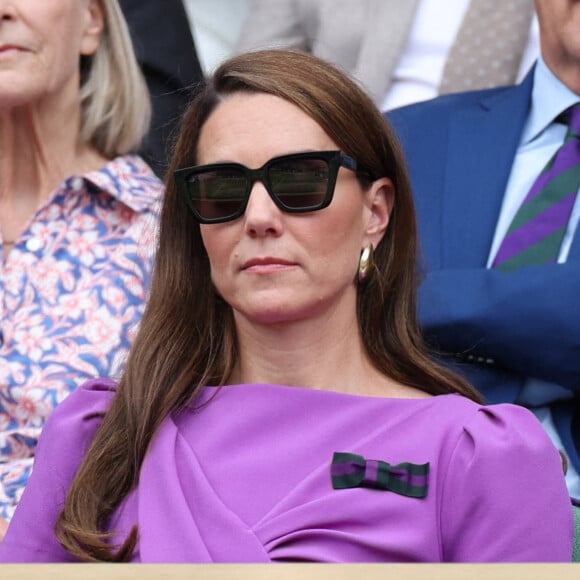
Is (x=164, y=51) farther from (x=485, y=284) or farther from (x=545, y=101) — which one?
(x=485, y=284)

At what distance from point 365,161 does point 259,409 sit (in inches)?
17.2

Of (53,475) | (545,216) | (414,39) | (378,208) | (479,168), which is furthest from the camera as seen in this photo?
(414,39)

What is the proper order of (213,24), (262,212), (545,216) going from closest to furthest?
1. (262,212)
2. (545,216)
3. (213,24)

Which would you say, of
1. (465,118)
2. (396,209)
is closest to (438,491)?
(396,209)

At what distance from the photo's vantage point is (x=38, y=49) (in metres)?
3.04

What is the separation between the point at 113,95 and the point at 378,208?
1.08m

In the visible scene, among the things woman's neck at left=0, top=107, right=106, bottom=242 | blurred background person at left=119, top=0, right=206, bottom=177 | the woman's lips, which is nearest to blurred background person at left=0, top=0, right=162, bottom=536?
woman's neck at left=0, top=107, right=106, bottom=242

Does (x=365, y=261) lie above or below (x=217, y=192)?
below

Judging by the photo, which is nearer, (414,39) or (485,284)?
(485,284)

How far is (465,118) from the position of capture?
3109mm

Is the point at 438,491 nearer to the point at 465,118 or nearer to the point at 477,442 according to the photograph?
the point at 477,442

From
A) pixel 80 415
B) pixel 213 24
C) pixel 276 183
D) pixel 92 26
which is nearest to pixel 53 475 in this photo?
pixel 80 415

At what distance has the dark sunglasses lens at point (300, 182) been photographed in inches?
86.7

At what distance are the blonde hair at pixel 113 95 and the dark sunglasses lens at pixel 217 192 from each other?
979 mm
